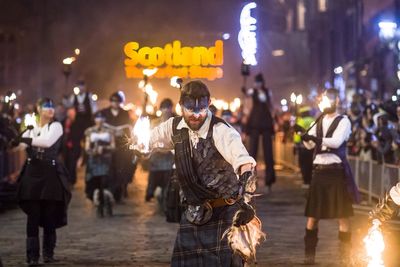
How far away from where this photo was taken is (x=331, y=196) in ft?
38.3

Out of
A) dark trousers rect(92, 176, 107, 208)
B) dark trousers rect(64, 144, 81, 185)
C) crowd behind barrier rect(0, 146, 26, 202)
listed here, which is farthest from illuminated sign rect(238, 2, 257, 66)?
crowd behind barrier rect(0, 146, 26, 202)

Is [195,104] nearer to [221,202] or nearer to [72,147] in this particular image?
[221,202]

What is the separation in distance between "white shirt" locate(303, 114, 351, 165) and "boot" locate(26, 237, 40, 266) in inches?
138

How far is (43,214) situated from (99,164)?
5.32 meters

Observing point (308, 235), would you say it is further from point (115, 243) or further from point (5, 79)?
point (5, 79)

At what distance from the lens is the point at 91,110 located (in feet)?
70.9

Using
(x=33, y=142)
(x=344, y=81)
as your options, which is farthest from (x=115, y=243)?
(x=344, y=81)

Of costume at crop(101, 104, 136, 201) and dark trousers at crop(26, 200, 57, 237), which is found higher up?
costume at crop(101, 104, 136, 201)

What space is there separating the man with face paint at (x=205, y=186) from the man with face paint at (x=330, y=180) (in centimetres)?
356

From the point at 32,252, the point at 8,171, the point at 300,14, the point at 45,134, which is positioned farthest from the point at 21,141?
the point at 300,14

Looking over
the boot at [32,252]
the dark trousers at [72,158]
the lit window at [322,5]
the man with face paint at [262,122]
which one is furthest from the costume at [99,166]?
the lit window at [322,5]

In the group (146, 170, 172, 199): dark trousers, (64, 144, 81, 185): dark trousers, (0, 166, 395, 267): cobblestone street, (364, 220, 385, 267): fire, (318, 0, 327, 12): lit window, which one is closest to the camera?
(364, 220, 385, 267): fire

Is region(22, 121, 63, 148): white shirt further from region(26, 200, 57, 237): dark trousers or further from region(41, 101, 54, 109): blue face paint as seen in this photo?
region(26, 200, 57, 237): dark trousers

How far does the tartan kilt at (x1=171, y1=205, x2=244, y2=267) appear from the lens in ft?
26.4
